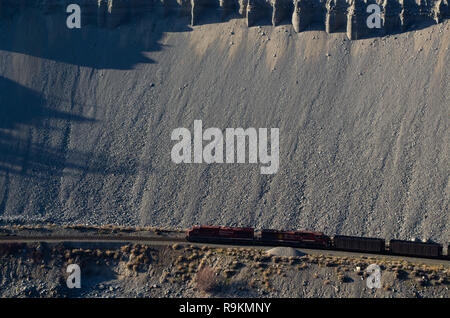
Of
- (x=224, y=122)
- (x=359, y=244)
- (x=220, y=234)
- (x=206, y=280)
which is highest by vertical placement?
(x=224, y=122)

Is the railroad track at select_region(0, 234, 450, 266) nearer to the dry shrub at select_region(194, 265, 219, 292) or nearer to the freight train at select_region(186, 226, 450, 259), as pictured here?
the freight train at select_region(186, 226, 450, 259)

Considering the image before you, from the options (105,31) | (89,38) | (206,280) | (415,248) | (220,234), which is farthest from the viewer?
(105,31)

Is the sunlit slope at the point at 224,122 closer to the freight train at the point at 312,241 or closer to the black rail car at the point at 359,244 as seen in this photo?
the freight train at the point at 312,241

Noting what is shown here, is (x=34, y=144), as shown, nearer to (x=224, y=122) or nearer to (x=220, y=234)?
(x=224, y=122)

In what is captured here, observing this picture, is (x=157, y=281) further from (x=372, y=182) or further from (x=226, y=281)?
(x=372, y=182)

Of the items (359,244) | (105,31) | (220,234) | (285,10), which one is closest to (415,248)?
(359,244)

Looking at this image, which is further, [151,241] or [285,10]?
[285,10]

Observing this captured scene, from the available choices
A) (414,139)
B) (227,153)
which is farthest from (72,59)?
(414,139)
